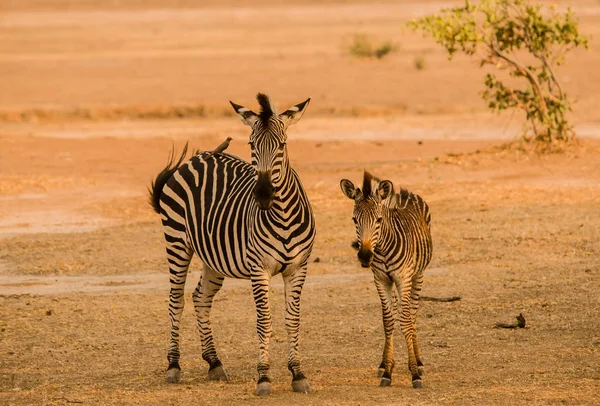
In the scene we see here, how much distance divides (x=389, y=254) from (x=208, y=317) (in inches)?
67.7

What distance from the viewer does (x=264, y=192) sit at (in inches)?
314

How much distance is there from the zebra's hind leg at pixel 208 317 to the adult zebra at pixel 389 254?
130 cm

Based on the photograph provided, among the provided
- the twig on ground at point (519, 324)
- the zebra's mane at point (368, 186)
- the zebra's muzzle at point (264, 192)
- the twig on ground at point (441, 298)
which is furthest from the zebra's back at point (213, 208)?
the twig on ground at point (441, 298)

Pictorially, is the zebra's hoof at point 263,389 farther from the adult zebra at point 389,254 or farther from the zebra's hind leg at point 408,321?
the zebra's hind leg at point 408,321

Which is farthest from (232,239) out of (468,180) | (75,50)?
(75,50)

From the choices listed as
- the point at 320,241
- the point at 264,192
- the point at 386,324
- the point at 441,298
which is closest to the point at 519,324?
the point at 441,298

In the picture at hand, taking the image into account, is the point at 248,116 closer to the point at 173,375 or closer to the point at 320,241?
the point at 173,375

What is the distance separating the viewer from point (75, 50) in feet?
177

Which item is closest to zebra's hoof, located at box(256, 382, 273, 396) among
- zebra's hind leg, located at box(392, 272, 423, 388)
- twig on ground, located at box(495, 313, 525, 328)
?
zebra's hind leg, located at box(392, 272, 423, 388)

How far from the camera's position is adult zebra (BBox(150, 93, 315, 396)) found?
27.0 feet

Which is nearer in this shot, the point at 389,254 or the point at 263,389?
the point at 263,389

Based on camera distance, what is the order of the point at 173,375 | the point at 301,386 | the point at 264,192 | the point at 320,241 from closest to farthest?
the point at 264,192 → the point at 301,386 → the point at 173,375 → the point at 320,241

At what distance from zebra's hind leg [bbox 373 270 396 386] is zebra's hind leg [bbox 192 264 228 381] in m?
1.27

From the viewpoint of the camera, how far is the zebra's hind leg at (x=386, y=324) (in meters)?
Answer: 8.66
